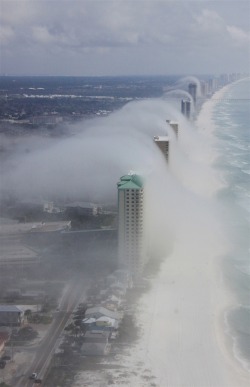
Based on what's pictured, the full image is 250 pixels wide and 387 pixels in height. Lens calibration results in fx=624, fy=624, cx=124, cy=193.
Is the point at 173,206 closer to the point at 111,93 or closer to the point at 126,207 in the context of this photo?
the point at 126,207

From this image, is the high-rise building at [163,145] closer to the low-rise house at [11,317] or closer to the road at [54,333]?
the road at [54,333]

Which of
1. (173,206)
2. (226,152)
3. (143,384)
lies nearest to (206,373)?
(143,384)

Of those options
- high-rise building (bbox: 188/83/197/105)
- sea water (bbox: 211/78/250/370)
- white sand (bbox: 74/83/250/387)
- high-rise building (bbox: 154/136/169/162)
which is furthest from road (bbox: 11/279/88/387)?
high-rise building (bbox: 188/83/197/105)

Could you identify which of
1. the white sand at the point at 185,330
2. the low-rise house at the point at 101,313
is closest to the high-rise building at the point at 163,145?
the white sand at the point at 185,330

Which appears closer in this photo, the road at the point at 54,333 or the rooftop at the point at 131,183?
the road at the point at 54,333

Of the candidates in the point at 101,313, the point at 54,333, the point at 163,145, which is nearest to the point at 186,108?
the point at 163,145
